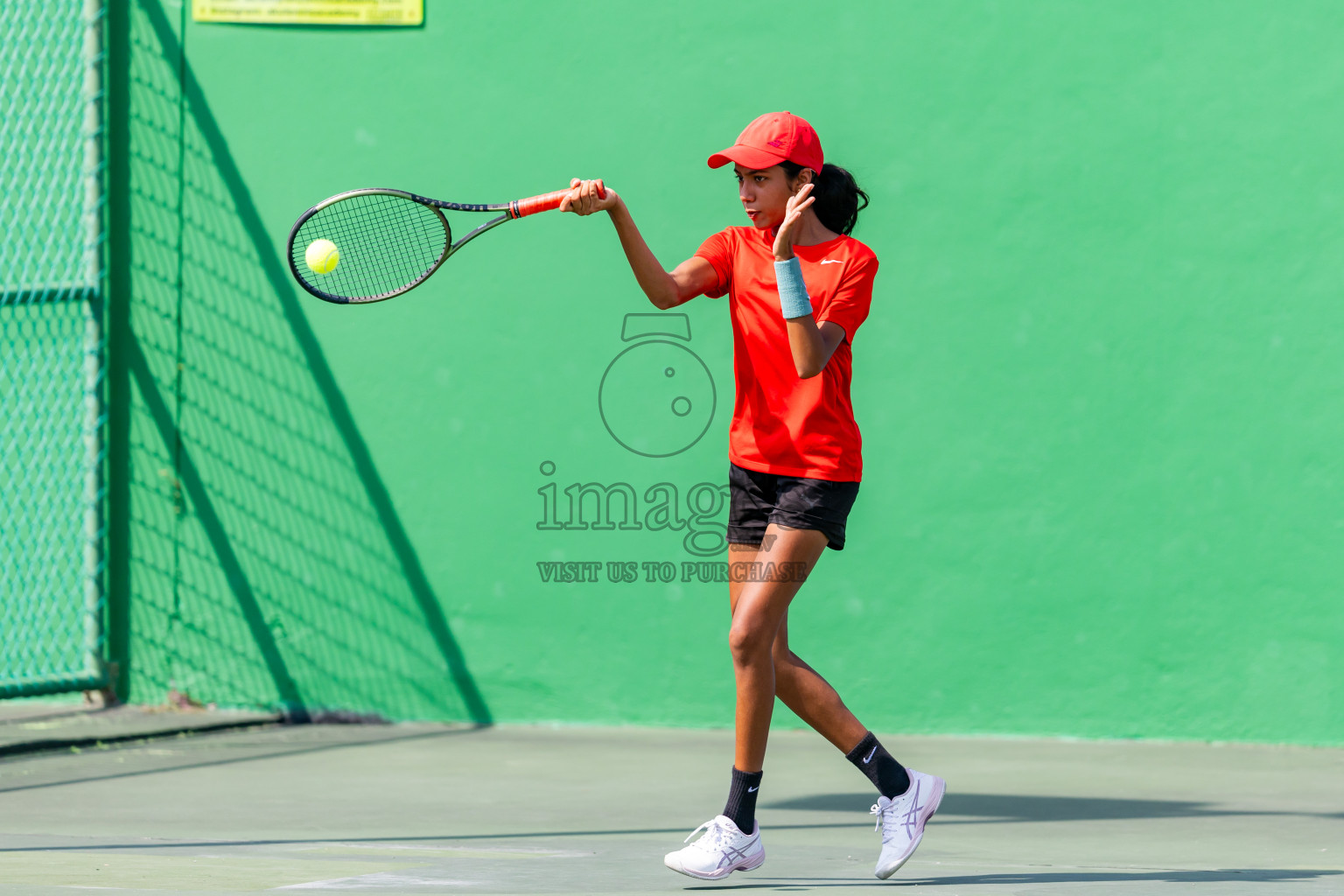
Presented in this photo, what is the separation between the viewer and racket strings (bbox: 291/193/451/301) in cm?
526

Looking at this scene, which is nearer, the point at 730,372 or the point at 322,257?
the point at 322,257

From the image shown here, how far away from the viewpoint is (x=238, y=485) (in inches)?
273

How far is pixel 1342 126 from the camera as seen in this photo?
6027 millimetres

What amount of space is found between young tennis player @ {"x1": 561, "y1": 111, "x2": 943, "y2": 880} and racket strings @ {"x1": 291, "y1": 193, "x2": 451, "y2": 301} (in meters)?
1.24

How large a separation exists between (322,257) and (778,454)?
156 cm

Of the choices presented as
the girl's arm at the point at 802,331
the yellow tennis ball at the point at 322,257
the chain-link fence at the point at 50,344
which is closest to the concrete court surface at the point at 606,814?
the chain-link fence at the point at 50,344

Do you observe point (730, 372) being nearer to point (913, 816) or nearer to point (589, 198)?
point (589, 198)

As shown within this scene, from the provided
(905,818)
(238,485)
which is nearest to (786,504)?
(905,818)

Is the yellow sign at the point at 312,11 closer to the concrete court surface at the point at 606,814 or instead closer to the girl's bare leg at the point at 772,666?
the concrete court surface at the point at 606,814

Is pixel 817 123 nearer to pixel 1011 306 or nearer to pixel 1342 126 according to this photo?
pixel 1011 306

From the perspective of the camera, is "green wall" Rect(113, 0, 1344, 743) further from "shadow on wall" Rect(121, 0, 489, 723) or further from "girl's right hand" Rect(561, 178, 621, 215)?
"girl's right hand" Rect(561, 178, 621, 215)

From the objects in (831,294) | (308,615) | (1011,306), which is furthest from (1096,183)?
(308,615)

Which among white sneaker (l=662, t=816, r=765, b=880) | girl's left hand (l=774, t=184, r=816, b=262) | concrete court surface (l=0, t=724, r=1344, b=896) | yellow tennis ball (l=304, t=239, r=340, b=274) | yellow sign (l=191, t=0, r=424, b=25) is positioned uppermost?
yellow sign (l=191, t=0, r=424, b=25)

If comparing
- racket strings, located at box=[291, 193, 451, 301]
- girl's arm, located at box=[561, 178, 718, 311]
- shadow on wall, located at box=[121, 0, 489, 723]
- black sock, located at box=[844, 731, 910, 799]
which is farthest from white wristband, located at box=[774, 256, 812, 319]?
shadow on wall, located at box=[121, 0, 489, 723]
